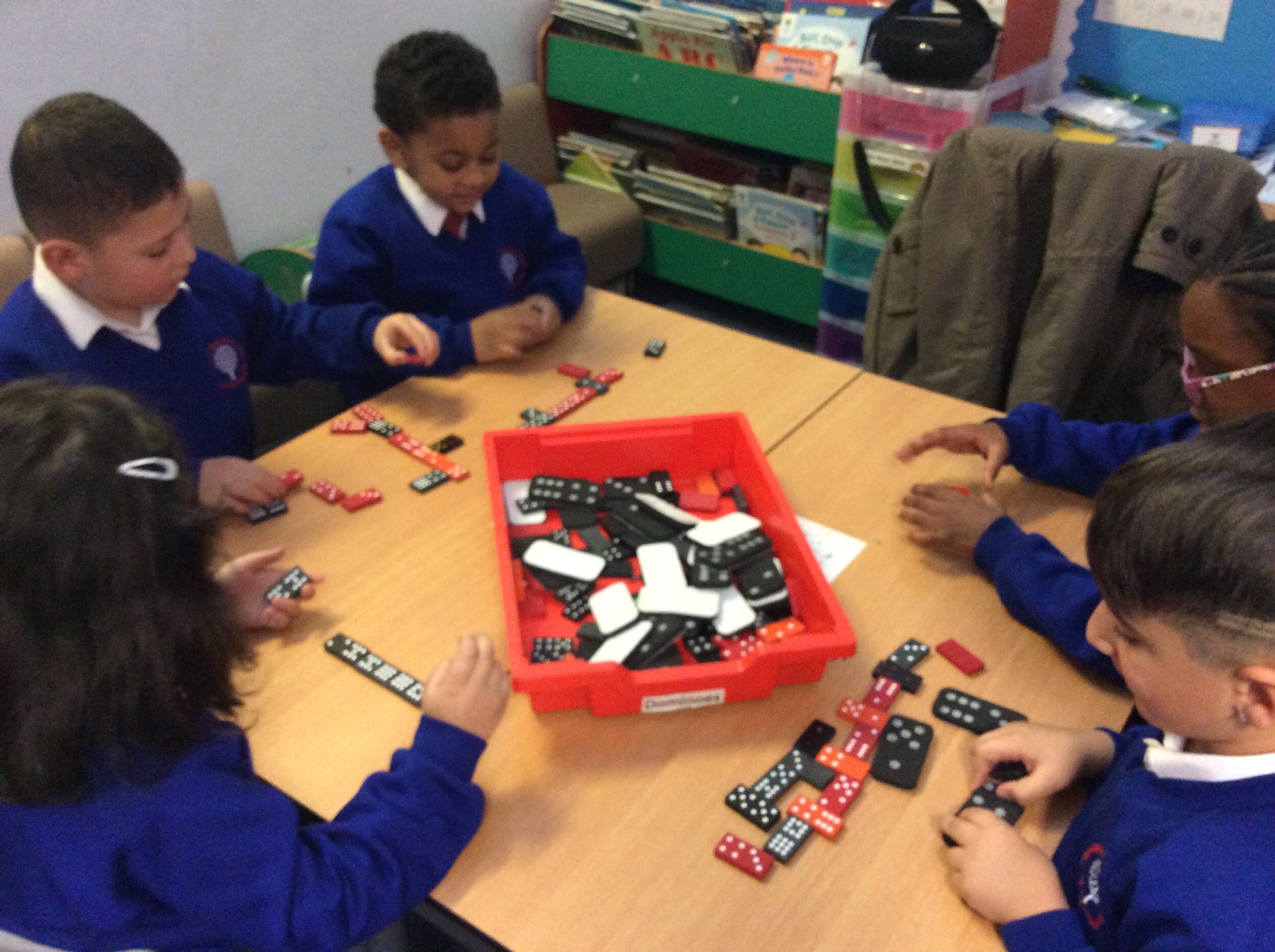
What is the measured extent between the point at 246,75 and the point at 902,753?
2.65 m

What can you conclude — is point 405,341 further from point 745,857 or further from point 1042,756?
point 1042,756

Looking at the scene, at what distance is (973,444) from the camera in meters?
1.43

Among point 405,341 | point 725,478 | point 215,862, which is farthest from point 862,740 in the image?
point 405,341

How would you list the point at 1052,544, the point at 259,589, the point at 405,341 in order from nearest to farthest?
the point at 259,589 < the point at 1052,544 < the point at 405,341

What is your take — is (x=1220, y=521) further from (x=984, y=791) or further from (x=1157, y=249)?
(x=1157, y=249)

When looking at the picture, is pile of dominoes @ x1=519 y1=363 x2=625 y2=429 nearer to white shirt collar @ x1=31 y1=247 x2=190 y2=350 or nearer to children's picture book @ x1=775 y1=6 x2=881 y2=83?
white shirt collar @ x1=31 y1=247 x2=190 y2=350

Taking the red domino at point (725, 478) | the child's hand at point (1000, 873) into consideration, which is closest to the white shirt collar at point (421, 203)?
the red domino at point (725, 478)

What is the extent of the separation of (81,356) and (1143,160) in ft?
6.04

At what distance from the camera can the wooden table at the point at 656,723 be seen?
86 cm

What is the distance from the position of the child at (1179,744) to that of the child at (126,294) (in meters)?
1.08

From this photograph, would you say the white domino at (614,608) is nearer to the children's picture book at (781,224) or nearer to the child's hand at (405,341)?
the child's hand at (405,341)

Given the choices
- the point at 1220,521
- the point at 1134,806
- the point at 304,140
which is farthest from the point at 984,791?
the point at 304,140

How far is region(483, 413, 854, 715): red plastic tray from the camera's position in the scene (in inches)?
39.8

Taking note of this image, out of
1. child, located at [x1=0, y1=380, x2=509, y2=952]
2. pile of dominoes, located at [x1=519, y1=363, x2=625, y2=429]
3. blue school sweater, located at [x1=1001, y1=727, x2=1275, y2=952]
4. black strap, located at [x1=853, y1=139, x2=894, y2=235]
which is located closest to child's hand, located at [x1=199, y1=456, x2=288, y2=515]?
pile of dominoes, located at [x1=519, y1=363, x2=625, y2=429]
